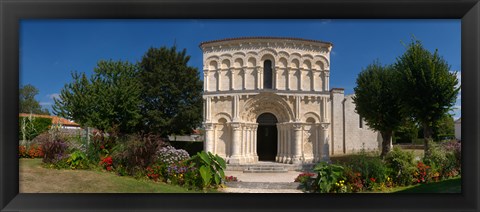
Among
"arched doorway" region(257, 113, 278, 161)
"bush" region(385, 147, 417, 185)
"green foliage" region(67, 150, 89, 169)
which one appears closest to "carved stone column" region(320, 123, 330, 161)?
"arched doorway" region(257, 113, 278, 161)

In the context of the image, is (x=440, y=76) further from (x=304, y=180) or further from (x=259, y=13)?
(x=259, y=13)

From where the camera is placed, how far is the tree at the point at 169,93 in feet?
56.2

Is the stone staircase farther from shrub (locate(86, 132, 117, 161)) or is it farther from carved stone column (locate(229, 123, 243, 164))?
shrub (locate(86, 132, 117, 161))

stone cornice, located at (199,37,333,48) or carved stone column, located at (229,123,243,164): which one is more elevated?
stone cornice, located at (199,37,333,48)

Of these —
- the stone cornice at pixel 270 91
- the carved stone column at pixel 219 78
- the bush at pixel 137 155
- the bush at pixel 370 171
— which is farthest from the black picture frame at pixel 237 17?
the stone cornice at pixel 270 91

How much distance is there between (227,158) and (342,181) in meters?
7.49

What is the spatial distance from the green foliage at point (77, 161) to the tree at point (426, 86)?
1236cm

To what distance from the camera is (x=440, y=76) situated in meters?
11.2

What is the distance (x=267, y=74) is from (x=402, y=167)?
819 cm

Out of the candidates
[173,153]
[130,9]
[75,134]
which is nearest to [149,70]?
[75,134]

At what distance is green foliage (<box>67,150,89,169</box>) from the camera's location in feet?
32.1

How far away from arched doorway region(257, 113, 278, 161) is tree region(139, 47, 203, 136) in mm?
4154

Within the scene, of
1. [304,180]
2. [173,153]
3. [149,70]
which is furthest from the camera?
[149,70]

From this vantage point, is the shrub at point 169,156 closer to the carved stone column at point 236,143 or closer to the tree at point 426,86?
the carved stone column at point 236,143
